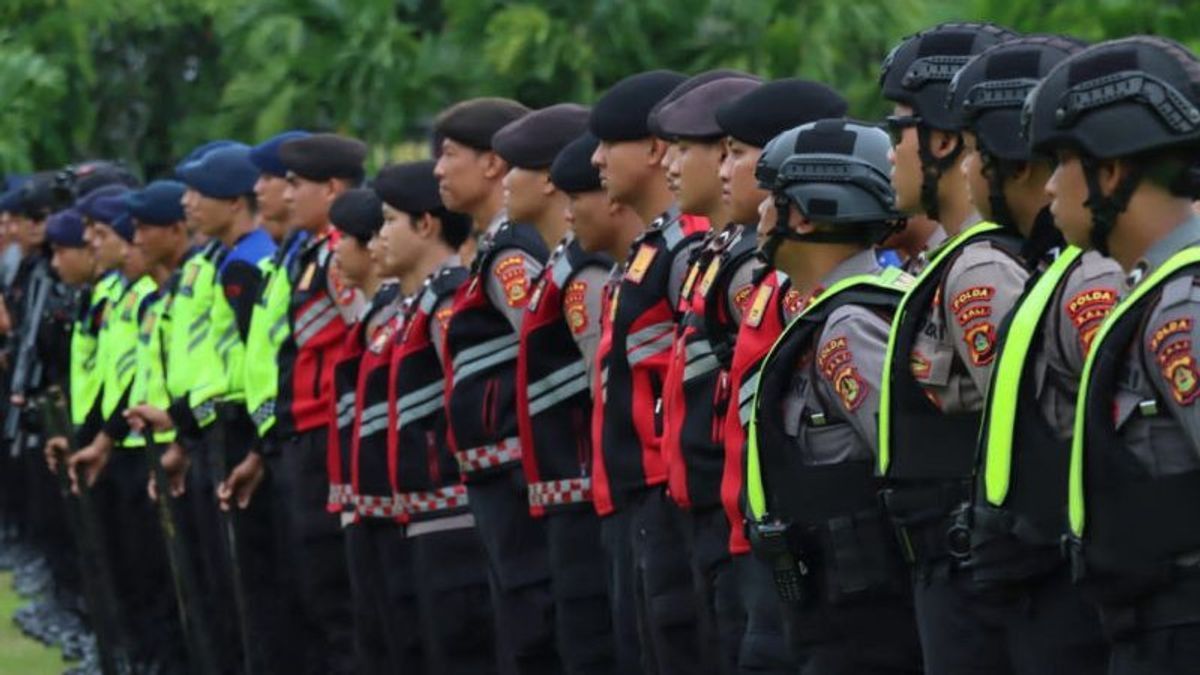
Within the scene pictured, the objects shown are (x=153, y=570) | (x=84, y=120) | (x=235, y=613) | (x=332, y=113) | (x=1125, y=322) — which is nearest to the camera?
(x=1125, y=322)

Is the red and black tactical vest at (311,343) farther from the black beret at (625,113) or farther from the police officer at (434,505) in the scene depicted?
the black beret at (625,113)

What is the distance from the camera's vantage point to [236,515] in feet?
41.2

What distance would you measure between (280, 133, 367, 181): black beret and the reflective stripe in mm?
2760

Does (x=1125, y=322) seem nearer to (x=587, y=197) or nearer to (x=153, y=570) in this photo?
(x=587, y=197)

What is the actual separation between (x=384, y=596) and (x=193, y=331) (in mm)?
2469

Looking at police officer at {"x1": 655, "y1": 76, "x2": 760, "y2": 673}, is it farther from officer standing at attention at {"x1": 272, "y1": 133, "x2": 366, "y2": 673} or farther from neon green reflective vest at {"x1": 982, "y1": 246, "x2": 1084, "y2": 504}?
officer standing at attention at {"x1": 272, "y1": 133, "x2": 366, "y2": 673}

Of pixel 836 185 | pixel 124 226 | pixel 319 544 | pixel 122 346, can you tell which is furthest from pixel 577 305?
pixel 124 226

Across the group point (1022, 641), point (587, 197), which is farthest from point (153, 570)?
point (1022, 641)

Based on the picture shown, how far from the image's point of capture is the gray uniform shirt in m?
6.93

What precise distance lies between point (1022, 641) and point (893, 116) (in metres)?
1.32

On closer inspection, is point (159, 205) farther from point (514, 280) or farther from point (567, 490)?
point (567, 490)

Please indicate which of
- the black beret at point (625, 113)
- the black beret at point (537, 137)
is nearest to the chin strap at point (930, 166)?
the black beret at point (625, 113)

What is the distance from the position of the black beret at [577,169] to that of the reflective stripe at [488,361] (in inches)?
28.4

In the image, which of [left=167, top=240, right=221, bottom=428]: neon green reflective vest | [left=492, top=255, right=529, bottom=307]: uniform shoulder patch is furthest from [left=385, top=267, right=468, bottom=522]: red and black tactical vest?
[left=167, top=240, right=221, bottom=428]: neon green reflective vest
